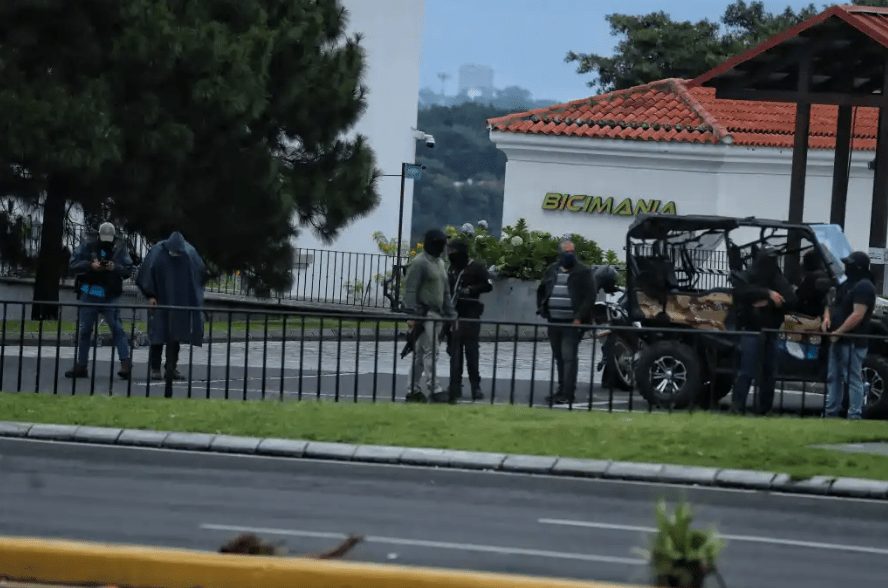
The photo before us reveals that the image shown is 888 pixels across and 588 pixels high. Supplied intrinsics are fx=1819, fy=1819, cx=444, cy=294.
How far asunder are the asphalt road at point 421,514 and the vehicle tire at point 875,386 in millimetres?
5448

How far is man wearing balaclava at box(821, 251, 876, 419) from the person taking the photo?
17.6 m

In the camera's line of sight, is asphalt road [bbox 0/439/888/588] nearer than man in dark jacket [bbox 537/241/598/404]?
Yes

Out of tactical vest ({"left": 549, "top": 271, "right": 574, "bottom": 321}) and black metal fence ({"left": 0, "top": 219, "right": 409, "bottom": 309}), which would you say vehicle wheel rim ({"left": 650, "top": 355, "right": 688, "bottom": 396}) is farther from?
black metal fence ({"left": 0, "top": 219, "right": 409, "bottom": 309})

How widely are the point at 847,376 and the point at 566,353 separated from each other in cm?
274

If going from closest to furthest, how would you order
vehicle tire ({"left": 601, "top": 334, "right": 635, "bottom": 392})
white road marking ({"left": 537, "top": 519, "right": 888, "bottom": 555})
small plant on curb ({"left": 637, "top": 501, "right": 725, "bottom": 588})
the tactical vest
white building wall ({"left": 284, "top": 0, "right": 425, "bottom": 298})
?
small plant on curb ({"left": 637, "top": 501, "right": 725, "bottom": 588}) → white road marking ({"left": 537, "top": 519, "right": 888, "bottom": 555}) → vehicle tire ({"left": 601, "top": 334, "right": 635, "bottom": 392}) → the tactical vest → white building wall ({"left": 284, "top": 0, "right": 425, "bottom": 298})

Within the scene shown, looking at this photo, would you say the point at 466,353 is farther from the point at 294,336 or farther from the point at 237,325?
A: the point at 294,336

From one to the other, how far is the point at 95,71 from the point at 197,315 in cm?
1193

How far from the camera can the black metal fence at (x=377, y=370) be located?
17578 millimetres

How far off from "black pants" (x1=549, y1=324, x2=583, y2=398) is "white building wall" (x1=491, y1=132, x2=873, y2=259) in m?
21.6

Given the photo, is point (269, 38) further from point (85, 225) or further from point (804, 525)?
point (804, 525)

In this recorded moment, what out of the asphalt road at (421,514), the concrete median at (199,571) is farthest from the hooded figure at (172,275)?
the concrete median at (199,571)

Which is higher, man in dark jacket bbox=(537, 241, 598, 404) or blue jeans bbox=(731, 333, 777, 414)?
man in dark jacket bbox=(537, 241, 598, 404)

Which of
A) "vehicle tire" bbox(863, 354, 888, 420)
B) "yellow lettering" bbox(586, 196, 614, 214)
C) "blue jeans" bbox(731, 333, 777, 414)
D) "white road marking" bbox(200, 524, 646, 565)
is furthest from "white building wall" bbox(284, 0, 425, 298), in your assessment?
"white road marking" bbox(200, 524, 646, 565)

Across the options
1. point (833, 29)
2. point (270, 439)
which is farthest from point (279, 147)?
point (270, 439)
